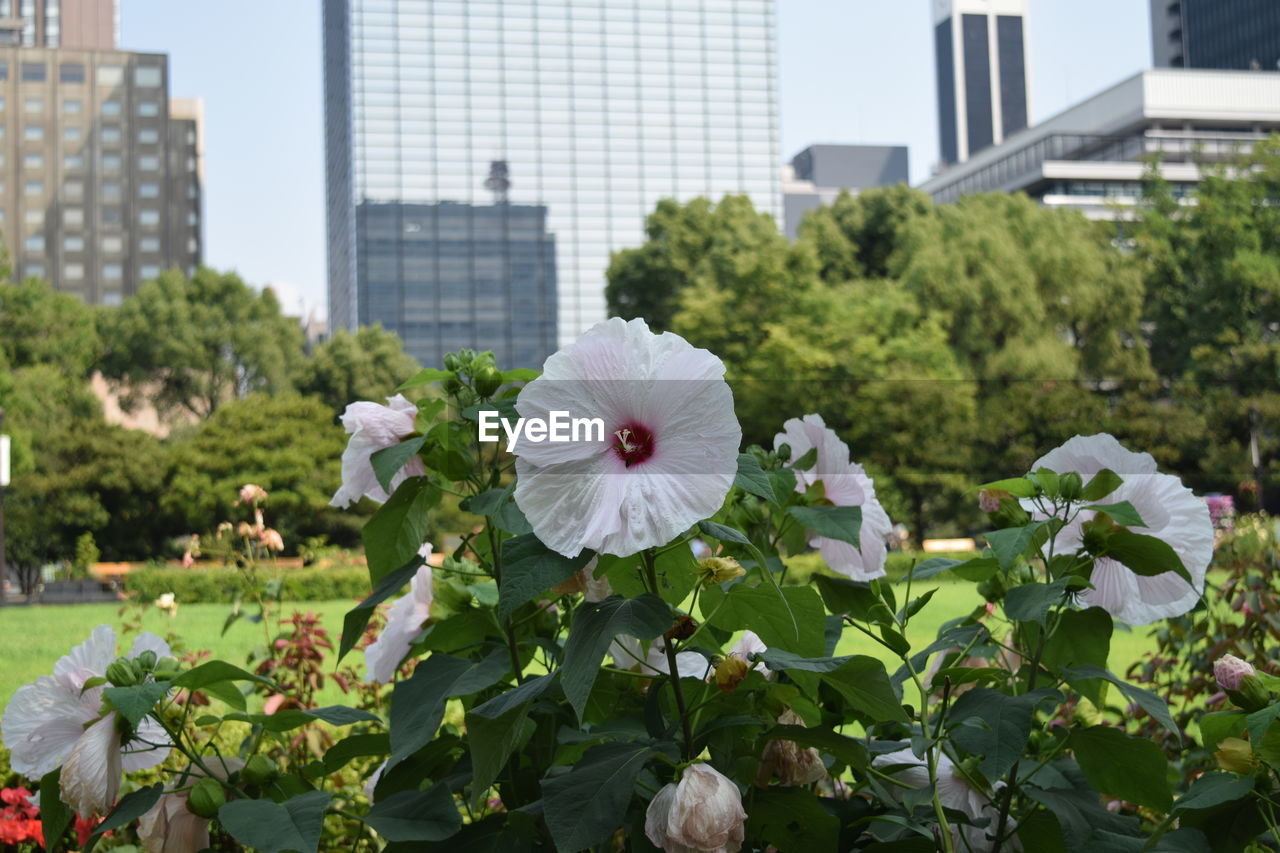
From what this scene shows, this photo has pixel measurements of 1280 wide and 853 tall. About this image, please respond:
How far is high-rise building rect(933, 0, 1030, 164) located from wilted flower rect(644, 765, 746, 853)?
7724 cm

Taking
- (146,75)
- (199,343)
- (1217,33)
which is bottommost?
(199,343)

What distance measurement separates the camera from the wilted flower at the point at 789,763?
671mm

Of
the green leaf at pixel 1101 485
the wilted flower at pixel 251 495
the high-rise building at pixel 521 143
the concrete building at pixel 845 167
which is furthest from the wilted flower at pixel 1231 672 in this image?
the concrete building at pixel 845 167

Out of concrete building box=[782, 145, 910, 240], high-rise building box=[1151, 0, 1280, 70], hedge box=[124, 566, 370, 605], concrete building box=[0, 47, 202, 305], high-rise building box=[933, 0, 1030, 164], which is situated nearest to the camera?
hedge box=[124, 566, 370, 605]

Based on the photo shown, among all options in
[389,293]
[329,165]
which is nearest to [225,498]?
[389,293]

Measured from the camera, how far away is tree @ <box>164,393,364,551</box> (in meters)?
15.4

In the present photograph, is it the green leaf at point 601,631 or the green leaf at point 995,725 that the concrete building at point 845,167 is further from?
the green leaf at point 601,631

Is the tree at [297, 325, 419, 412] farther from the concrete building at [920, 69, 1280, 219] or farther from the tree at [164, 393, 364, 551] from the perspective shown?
the concrete building at [920, 69, 1280, 219]

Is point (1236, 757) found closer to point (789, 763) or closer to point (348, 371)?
point (789, 763)

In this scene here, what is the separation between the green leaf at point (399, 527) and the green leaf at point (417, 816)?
0.43 feet

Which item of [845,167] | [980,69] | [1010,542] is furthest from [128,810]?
[845,167]

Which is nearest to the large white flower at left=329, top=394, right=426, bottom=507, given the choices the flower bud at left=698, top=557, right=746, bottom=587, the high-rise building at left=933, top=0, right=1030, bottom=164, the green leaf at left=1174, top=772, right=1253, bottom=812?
the flower bud at left=698, top=557, right=746, bottom=587

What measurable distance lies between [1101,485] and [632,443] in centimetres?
30

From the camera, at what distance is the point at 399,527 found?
0.70 m
